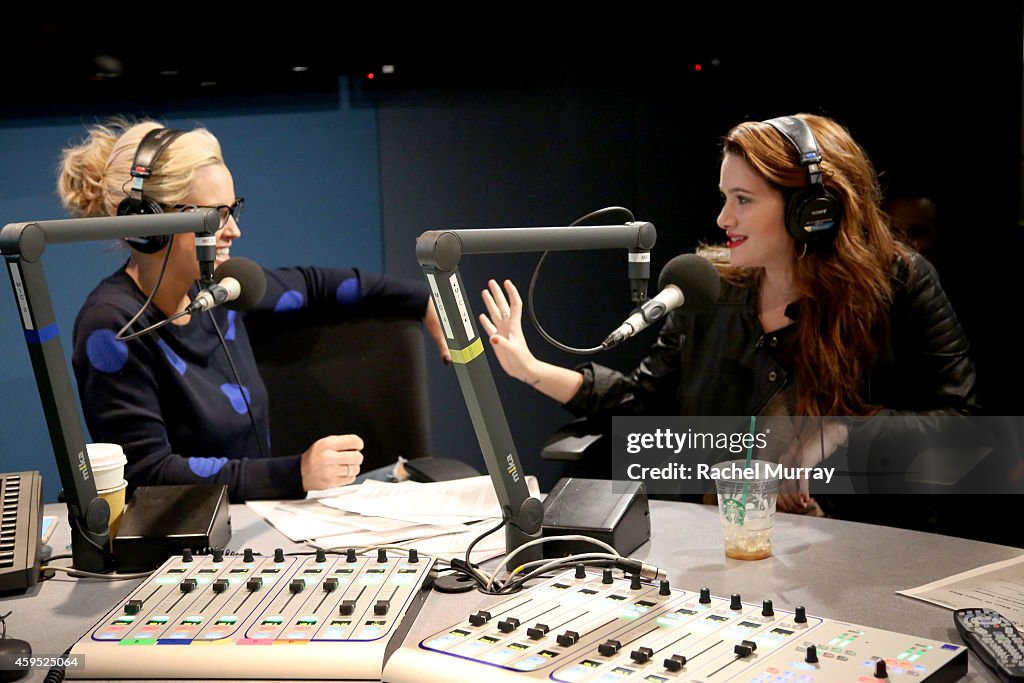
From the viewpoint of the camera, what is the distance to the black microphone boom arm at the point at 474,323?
49.0 inches

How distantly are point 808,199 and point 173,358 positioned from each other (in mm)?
1323

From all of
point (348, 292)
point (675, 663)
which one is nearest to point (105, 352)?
point (348, 292)

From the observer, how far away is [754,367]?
234 cm

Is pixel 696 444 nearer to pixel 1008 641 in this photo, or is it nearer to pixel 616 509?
pixel 616 509

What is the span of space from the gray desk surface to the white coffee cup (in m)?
0.15

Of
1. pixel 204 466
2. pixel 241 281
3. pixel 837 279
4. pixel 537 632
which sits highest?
pixel 241 281

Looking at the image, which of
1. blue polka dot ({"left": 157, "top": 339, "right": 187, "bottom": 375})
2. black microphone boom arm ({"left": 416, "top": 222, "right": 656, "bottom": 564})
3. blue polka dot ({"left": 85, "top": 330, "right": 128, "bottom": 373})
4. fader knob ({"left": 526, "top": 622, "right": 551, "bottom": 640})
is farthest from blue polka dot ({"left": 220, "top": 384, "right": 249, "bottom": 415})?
fader knob ({"left": 526, "top": 622, "right": 551, "bottom": 640})

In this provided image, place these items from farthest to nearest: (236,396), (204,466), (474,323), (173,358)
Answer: (236,396) → (173,358) → (204,466) → (474,323)

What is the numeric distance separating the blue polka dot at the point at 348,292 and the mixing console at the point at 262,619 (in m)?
1.00

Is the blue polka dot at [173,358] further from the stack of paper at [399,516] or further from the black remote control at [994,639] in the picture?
the black remote control at [994,639]

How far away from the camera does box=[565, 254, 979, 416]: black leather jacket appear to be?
2.21 metres

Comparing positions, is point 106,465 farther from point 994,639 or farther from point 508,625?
point 994,639

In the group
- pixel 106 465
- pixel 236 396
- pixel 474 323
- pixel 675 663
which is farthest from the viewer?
pixel 236 396

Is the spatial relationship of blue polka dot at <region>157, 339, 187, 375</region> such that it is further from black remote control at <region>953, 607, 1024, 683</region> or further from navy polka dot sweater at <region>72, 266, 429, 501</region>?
black remote control at <region>953, 607, 1024, 683</region>
